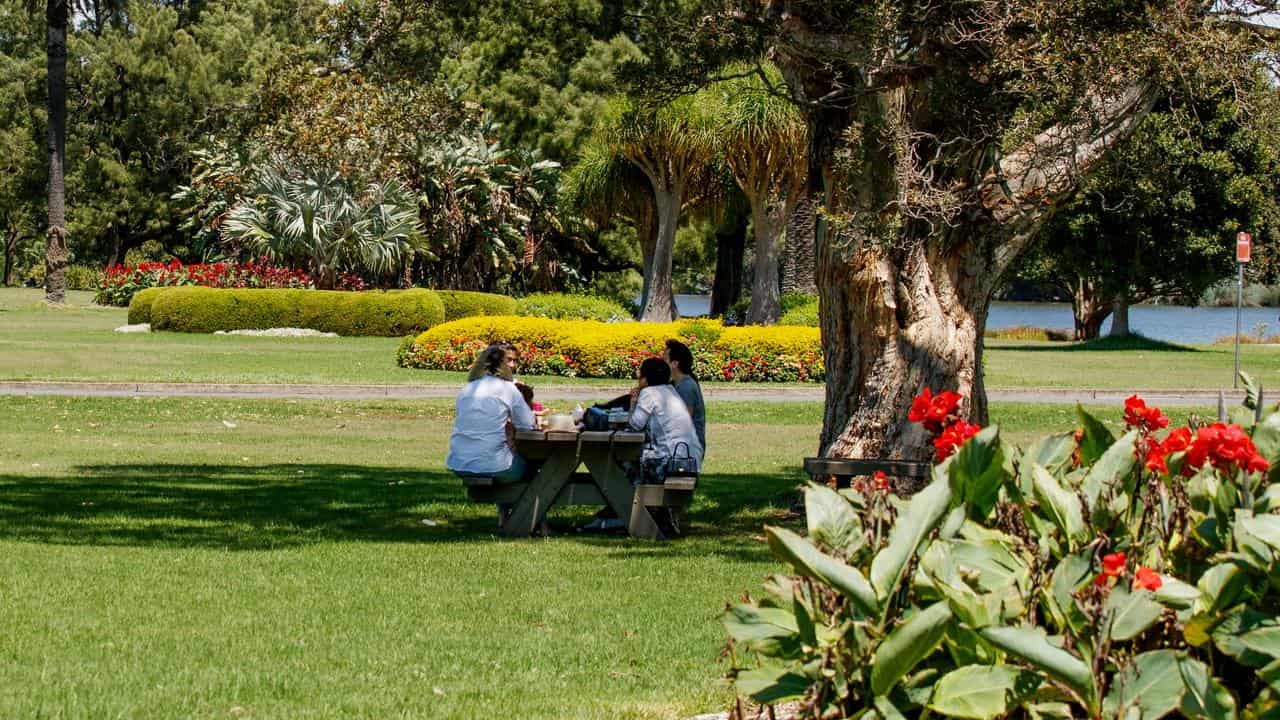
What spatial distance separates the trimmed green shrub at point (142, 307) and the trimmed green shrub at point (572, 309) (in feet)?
30.7

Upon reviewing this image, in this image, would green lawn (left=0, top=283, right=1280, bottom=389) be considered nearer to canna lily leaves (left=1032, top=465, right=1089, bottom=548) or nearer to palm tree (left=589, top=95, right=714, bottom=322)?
palm tree (left=589, top=95, right=714, bottom=322)

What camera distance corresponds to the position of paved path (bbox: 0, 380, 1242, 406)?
19766 mm

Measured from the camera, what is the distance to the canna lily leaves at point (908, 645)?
3.14 m

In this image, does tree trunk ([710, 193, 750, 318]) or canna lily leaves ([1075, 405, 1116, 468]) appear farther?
tree trunk ([710, 193, 750, 318])

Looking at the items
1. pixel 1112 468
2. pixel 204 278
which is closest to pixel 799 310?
pixel 204 278

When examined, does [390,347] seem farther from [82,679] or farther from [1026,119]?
[82,679]

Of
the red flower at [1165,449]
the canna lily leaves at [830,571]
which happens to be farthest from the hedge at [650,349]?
the canna lily leaves at [830,571]

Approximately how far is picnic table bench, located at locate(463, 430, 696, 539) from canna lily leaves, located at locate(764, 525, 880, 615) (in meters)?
5.65

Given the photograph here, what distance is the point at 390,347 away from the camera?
2966cm

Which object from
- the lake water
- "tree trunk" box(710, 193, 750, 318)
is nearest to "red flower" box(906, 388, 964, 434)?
"tree trunk" box(710, 193, 750, 318)

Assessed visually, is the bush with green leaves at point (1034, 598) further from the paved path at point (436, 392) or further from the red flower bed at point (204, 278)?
the red flower bed at point (204, 278)

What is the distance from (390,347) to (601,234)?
16862mm

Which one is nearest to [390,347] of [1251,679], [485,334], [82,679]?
[485,334]

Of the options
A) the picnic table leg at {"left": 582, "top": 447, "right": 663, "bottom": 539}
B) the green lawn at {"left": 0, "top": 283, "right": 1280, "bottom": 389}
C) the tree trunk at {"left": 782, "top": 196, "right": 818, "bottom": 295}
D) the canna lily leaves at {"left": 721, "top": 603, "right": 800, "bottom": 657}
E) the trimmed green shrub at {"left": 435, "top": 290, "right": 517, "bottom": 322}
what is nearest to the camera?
the canna lily leaves at {"left": 721, "top": 603, "right": 800, "bottom": 657}
